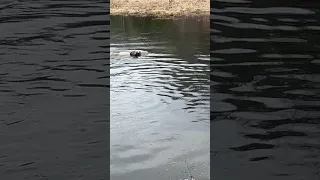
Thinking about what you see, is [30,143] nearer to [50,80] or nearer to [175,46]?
[50,80]

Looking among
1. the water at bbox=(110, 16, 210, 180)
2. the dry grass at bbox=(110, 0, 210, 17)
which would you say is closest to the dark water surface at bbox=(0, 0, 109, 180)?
the water at bbox=(110, 16, 210, 180)

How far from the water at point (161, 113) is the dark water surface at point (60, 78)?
2073 millimetres

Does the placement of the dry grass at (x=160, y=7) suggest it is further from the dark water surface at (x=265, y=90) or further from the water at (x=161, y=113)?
the dark water surface at (x=265, y=90)

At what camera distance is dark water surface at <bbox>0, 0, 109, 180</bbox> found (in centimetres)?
97

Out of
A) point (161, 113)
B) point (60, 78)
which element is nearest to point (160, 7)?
point (161, 113)

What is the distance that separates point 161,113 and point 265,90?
12.7ft

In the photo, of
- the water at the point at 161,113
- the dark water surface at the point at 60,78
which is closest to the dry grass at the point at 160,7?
the water at the point at 161,113

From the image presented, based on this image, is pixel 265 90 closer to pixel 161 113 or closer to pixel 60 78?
pixel 60 78

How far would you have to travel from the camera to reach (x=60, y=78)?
3.23 ft

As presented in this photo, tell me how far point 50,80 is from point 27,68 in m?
0.07

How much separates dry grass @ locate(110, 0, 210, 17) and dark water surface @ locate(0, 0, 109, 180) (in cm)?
1365

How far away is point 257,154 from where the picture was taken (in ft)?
2.98

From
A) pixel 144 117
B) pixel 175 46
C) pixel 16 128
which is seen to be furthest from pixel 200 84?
pixel 16 128

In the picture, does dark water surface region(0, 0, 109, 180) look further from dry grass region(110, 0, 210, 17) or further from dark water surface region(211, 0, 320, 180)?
dry grass region(110, 0, 210, 17)
